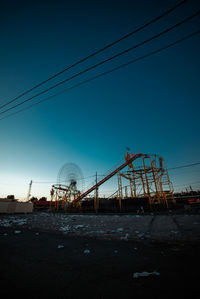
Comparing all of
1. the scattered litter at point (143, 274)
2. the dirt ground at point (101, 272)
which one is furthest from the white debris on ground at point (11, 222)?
the scattered litter at point (143, 274)

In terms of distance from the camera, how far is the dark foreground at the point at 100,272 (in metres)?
1.28

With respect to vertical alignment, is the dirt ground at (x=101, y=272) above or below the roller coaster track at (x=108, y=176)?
below

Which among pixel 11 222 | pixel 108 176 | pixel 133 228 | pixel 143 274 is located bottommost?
pixel 11 222

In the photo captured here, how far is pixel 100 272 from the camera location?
1.69m

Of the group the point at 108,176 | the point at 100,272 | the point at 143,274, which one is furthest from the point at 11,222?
the point at 108,176

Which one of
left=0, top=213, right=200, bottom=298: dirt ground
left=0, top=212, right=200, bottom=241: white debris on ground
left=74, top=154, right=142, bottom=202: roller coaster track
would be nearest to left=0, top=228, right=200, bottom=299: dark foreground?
left=0, top=213, right=200, bottom=298: dirt ground

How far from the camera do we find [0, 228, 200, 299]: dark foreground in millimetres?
1283

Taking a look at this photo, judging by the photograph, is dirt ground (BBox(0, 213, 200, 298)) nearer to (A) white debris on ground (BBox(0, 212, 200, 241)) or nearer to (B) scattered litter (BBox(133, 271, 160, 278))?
(B) scattered litter (BBox(133, 271, 160, 278))

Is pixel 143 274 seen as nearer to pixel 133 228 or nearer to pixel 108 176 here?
pixel 133 228

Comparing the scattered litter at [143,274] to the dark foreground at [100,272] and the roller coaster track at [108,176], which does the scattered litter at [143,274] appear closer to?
the dark foreground at [100,272]

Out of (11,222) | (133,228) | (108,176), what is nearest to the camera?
(133,228)

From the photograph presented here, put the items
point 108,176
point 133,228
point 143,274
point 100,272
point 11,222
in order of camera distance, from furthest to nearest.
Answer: point 108,176 → point 11,222 → point 133,228 → point 100,272 → point 143,274

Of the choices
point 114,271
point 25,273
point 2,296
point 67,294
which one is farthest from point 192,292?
point 25,273

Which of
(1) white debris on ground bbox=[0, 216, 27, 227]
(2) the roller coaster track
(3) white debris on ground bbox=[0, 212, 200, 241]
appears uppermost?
(2) the roller coaster track
